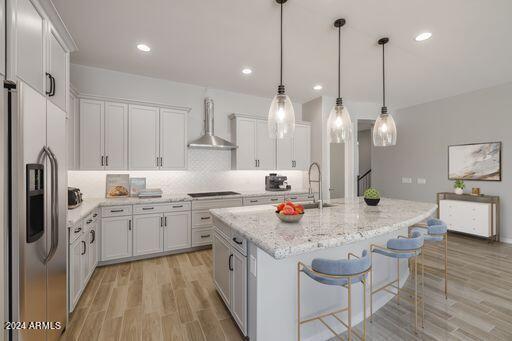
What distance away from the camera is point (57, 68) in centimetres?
192

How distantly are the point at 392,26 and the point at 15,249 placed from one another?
370 centimetres

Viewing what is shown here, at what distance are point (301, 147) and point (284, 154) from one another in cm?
48

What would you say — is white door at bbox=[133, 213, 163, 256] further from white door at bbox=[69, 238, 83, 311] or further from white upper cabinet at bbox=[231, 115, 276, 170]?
white upper cabinet at bbox=[231, 115, 276, 170]

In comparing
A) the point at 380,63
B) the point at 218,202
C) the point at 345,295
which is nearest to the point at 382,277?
the point at 345,295

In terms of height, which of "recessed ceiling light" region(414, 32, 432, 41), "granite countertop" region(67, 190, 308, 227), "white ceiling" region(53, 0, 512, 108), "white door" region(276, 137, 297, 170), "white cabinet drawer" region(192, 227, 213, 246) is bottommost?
"white cabinet drawer" region(192, 227, 213, 246)

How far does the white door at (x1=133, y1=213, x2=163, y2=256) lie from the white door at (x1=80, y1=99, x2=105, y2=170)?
3.34ft

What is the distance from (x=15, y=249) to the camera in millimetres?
1255

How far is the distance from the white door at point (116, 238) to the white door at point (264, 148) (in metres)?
2.57

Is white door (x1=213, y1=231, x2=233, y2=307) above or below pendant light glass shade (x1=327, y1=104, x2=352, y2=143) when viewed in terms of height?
below

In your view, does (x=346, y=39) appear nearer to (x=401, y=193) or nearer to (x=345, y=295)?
(x=345, y=295)

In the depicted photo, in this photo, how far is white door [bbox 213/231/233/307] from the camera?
2121 millimetres

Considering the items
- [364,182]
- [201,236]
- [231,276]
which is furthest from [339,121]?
[364,182]

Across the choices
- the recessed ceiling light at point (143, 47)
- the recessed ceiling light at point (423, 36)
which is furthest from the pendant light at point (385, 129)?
the recessed ceiling light at point (143, 47)

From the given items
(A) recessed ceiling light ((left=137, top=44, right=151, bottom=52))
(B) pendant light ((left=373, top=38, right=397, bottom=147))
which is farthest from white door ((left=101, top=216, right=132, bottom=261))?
(B) pendant light ((left=373, top=38, right=397, bottom=147))
